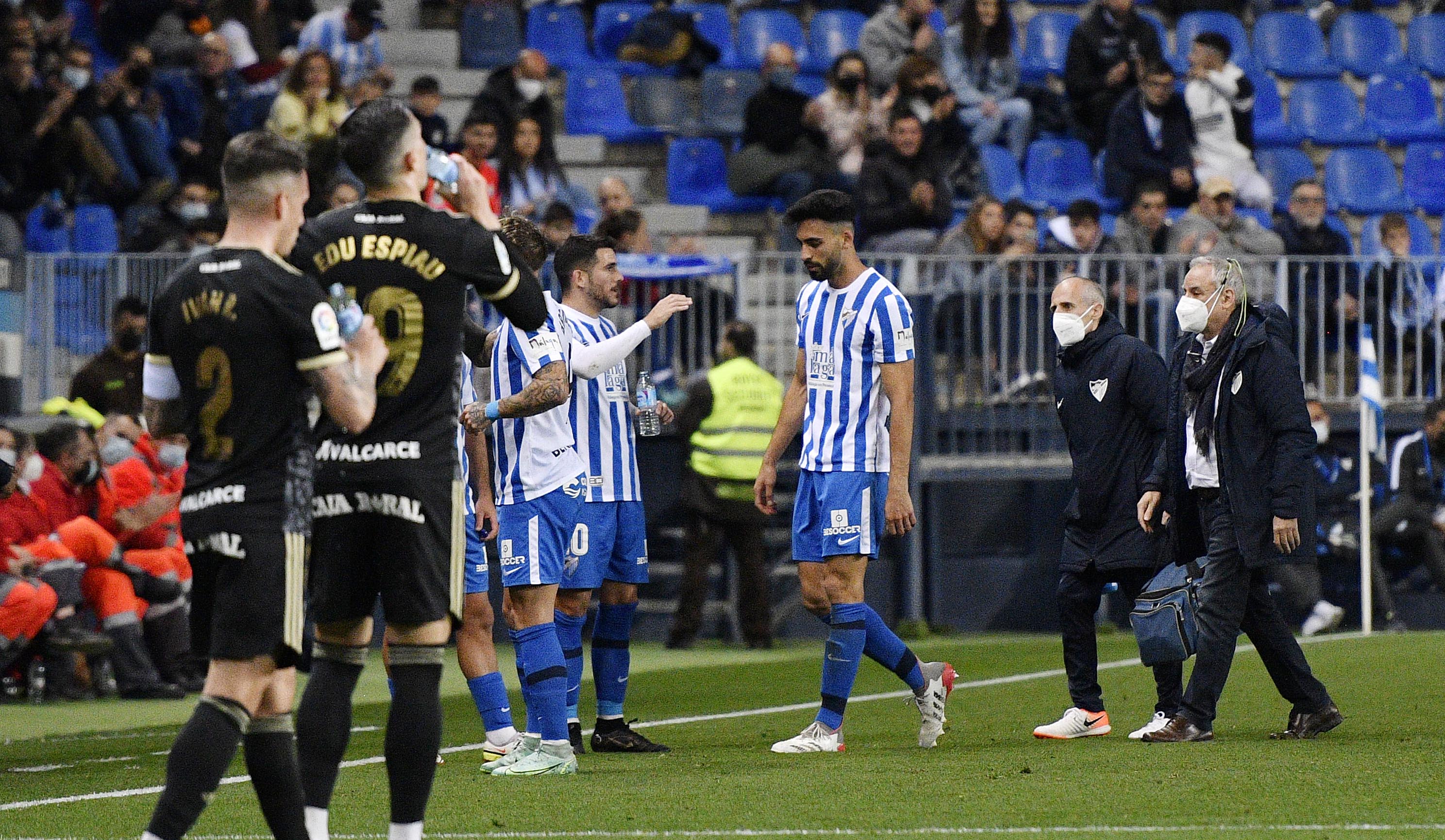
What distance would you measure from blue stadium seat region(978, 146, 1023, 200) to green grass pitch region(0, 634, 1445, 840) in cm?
741

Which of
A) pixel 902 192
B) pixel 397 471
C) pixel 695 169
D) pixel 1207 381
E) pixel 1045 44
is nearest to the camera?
pixel 397 471

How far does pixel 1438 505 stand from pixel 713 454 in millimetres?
5451

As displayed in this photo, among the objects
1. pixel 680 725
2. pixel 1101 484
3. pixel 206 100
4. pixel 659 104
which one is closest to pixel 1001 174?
pixel 659 104

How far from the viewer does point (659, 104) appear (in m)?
18.8

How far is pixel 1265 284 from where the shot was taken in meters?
Result: 15.4

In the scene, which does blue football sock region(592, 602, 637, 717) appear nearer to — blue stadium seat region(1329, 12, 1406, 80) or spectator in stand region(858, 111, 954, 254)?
spectator in stand region(858, 111, 954, 254)

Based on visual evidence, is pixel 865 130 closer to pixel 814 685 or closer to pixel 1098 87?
pixel 1098 87

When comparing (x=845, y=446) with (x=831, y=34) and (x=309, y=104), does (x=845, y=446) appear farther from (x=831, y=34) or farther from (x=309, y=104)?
(x=831, y=34)

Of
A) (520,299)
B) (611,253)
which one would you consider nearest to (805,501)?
(611,253)

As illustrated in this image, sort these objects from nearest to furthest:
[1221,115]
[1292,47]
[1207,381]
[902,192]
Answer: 1. [1207,381]
2. [902,192]
3. [1221,115]
4. [1292,47]

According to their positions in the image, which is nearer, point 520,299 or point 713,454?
point 520,299

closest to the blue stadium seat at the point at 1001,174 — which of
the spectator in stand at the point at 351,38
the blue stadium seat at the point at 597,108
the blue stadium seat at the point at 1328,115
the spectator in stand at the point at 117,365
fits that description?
the blue stadium seat at the point at 597,108

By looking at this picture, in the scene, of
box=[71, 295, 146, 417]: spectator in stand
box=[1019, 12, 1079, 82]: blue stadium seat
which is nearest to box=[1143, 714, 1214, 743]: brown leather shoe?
box=[71, 295, 146, 417]: spectator in stand

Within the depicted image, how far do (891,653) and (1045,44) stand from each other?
497 inches
